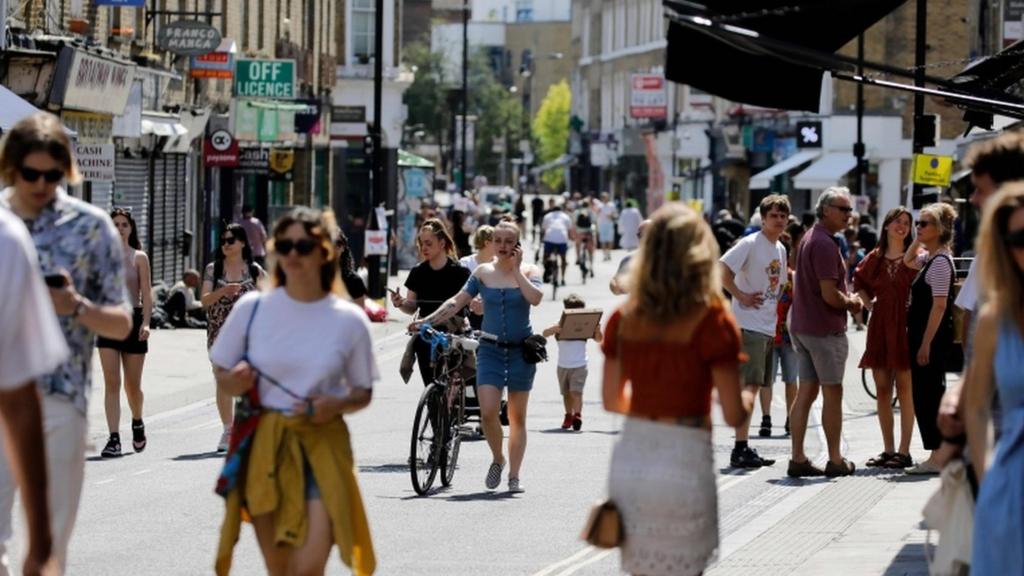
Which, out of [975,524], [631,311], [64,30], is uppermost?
[64,30]

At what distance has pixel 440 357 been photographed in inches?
583

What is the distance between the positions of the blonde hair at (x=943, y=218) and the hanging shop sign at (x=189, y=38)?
20.9m

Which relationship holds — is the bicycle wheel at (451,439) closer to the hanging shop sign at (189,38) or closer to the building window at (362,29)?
the hanging shop sign at (189,38)

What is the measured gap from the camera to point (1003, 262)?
6648 mm

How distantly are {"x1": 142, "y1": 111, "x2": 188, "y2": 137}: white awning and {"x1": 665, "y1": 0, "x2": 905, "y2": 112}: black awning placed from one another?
77.6 ft

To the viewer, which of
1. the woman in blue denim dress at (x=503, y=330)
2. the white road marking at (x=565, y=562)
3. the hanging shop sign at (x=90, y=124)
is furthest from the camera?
the hanging shop sign at (x=90, y=124)

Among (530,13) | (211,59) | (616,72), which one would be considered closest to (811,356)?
(211,59)

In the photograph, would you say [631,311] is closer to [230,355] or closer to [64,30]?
[230,355]

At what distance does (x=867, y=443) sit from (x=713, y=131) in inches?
2376

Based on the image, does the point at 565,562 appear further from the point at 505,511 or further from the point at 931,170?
the point at 931,170

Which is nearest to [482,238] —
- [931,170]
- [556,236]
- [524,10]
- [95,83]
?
[931,170]

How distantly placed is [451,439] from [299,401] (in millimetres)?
6907

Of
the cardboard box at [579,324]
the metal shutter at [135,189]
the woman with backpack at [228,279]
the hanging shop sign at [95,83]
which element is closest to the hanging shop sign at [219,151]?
the metal shutter at [135,189]

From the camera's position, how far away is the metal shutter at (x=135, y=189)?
34.0 meters
